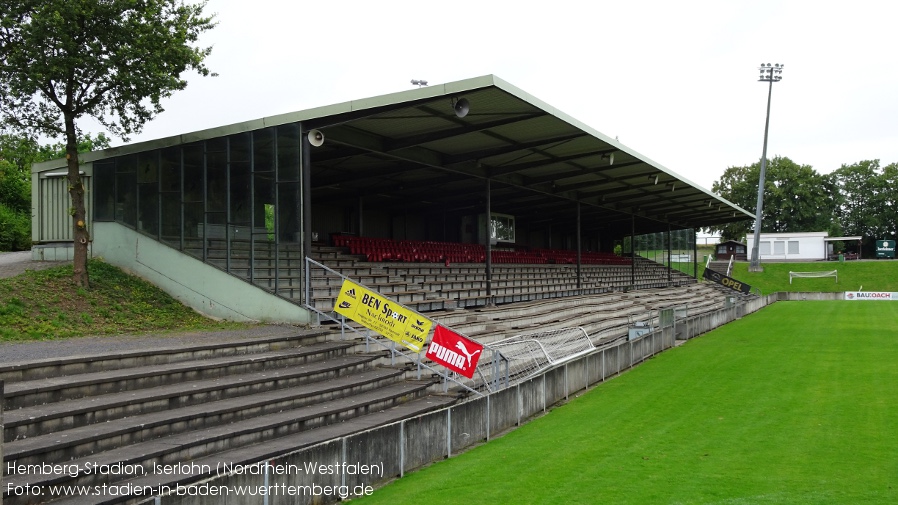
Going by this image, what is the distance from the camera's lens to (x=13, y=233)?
1409 inches

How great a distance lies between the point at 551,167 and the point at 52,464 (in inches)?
819

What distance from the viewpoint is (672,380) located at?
52.5ft

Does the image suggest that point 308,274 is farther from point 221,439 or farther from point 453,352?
point 221,439

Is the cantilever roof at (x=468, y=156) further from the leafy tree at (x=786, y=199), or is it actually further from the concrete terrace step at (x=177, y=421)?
the leafy tree at (x=786, y=199)

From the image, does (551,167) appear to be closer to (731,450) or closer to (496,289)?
(496,289)

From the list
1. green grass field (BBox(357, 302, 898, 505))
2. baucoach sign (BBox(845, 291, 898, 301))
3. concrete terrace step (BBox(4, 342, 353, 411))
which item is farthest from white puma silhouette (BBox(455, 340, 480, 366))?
baucoach sign (BBox(845, 291, 898, 301))

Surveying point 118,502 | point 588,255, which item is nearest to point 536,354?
point 118,502

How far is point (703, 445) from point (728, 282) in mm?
44109

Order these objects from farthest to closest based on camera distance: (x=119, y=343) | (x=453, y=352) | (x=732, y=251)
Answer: (x=732, y=251), (x=119, y=343), (x=453, y=352)

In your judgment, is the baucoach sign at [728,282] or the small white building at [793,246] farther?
the small white building at [793,246]

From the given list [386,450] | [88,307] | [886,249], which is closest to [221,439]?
[386,450]

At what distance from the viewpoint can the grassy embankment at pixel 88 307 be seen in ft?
42.7

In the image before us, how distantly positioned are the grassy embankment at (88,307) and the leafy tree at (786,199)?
8450 centimetres

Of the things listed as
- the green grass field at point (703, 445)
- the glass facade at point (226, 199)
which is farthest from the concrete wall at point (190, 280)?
the green grass field at point (703, 445)
